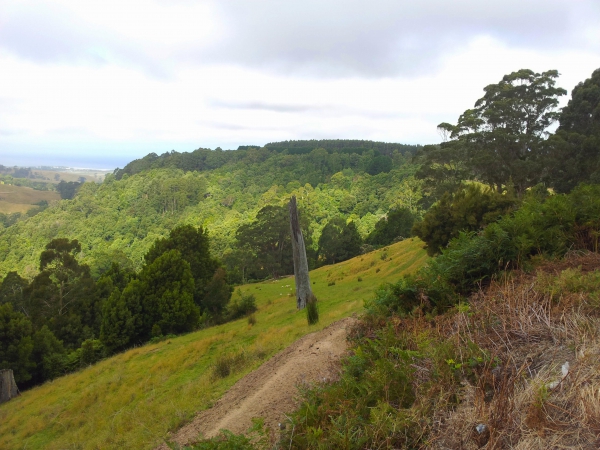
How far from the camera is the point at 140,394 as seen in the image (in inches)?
377

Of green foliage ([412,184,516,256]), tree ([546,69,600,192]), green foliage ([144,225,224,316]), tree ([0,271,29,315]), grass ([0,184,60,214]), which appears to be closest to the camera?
green foliage ([412,184,516,256])

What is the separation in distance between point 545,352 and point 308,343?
4.97m

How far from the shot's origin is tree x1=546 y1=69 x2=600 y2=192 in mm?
21891

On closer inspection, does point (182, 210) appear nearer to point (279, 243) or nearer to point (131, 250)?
A: point (131, 250)

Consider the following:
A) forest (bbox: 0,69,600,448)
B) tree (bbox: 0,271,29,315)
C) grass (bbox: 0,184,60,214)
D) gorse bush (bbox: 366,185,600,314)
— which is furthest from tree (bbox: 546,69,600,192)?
grass (bbox: 0,184,60,214)

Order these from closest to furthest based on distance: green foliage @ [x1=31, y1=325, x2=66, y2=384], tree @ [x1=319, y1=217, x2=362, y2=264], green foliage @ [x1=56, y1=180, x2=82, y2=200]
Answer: green foliage @ [x1=31, y1=325, x2=66, y2=384]
tree @ [x1=319, y1=217, x2=362, y2=264]
green foliage @ [x1=56, y1=180, x2=82, y2=200]

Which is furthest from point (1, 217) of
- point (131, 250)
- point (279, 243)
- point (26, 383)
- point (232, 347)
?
point (232, 347)

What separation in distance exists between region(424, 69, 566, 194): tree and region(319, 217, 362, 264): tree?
75.1 ft

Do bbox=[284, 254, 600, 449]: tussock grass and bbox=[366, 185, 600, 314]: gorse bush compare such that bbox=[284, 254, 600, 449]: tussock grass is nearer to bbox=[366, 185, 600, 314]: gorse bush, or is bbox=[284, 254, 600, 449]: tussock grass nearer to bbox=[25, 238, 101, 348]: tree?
bbox=[366, 185, 600, 314]: gorse bush

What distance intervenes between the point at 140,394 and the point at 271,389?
5347 millimetres

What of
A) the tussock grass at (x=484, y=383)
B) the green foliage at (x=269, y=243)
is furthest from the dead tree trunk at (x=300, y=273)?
the green foliage at (x=269, y=243)

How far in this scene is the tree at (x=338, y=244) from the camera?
51.3m

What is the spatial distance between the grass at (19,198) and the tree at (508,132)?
505 ft

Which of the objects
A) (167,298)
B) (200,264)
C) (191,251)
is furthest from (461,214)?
(191,251)
